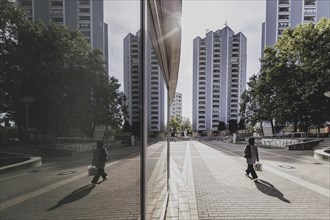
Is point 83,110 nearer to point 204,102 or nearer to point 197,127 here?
point 204,102

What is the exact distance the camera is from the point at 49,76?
0.65 metres

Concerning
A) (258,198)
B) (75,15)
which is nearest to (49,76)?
(75,15)

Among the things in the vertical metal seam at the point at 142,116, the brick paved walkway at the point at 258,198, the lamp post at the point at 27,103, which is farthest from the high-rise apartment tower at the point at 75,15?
the brick paved walkway at the point at 258,198

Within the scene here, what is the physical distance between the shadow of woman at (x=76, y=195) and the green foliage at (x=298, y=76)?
Answer: 22.3 meters

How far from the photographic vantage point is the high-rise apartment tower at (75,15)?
0.60 metres

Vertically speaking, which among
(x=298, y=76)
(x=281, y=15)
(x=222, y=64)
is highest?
(x=281, y=15)

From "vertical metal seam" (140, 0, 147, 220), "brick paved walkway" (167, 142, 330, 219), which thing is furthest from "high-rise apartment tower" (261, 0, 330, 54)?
"vertical metal seam" (140, 0, 147, 220)

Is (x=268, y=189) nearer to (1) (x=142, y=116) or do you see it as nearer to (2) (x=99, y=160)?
(1) (x=142, y=116)

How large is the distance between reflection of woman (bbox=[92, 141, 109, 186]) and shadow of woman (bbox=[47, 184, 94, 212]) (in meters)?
0.06

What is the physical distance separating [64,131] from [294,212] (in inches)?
212

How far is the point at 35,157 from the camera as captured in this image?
0.64 m

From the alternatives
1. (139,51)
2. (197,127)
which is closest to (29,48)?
(139,51)

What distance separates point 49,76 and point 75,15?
0.22 meters

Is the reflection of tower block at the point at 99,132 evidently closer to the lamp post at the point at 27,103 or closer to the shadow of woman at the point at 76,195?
the shadow of woman at the point at 76,195
